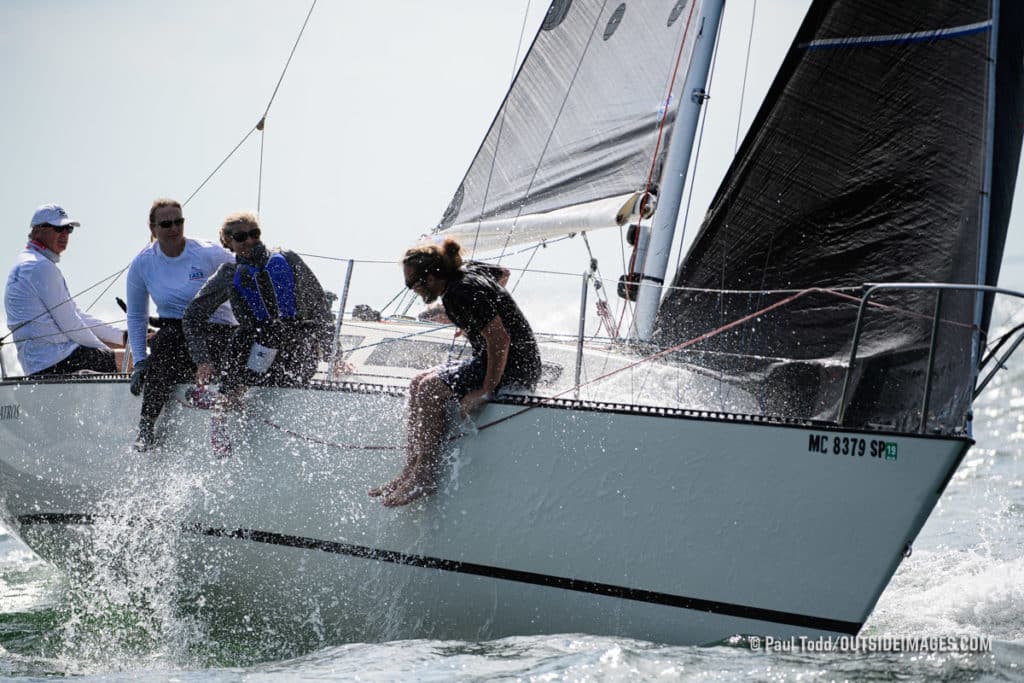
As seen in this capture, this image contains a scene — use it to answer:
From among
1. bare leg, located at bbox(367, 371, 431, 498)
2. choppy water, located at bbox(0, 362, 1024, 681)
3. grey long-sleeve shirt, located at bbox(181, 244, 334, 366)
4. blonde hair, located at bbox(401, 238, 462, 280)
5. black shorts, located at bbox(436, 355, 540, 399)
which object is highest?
blonde hair, located at bbox(401, 238, 462, 280)

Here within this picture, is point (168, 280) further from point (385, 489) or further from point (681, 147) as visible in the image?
point (681, 147)

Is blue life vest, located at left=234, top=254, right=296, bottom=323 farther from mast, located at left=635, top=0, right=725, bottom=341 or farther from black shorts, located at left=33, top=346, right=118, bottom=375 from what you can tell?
mast, located at left=635, top=0, right=725, bottom=341

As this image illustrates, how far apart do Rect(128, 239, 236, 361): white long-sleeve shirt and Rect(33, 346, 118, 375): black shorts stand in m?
0.94

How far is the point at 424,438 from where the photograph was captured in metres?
5.11

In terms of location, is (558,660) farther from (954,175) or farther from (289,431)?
(954,175)

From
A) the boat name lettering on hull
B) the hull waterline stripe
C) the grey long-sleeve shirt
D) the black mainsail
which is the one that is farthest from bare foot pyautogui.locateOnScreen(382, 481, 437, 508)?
the boat name lettering on hull

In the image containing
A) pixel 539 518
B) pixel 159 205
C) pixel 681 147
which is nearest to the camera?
pixel 539 518

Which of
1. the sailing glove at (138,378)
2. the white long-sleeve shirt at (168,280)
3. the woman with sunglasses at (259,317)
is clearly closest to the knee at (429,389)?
the woman with sunglasses at (259,317)

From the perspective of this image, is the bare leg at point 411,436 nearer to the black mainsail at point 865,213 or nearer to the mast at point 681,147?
the black mainsail at point 865,213

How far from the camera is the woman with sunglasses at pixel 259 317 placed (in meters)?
5.61

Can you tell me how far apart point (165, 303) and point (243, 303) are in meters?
0.63

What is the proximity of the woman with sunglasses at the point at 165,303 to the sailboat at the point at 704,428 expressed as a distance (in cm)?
17

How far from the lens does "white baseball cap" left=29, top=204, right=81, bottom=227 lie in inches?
269

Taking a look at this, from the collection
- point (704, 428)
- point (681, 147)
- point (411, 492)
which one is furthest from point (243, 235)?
point (681, 147)
